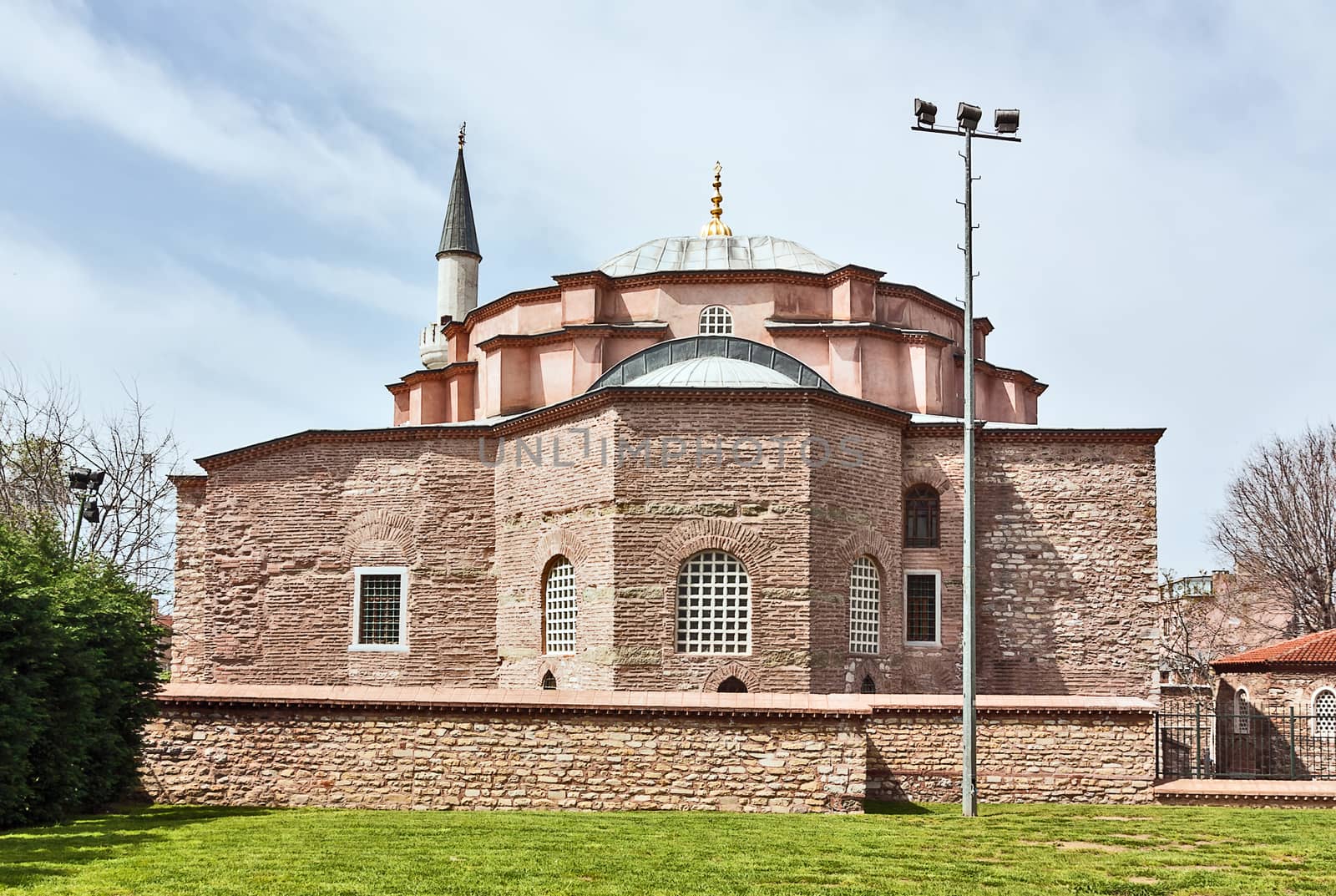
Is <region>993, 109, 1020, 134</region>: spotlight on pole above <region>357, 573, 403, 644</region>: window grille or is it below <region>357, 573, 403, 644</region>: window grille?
above

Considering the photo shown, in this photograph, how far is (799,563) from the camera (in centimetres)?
1883

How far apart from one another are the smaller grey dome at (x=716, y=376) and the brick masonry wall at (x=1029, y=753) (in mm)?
6244

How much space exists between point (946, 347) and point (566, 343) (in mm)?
7318

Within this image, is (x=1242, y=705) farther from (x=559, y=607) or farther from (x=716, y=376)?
(x=559, y=607)

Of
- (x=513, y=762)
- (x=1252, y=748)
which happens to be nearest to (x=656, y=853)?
(x=513, y=762)

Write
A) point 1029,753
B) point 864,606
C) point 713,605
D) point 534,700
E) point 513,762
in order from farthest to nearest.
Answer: point 864,606 < point 713,605 < point 1029,753 < point 534,700 < point 513,762

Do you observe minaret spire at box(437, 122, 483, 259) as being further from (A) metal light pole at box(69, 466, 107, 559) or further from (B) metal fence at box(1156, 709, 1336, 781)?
(B) metal fence at box(1156, 709, 1336, 781)

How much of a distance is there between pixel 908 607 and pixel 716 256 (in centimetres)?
911

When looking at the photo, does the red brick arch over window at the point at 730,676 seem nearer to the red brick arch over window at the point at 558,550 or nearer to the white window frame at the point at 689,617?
the white window frame at the point at 689,617

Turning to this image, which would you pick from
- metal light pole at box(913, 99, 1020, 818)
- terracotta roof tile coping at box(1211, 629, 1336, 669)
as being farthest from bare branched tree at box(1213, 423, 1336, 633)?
metal light pole at box(913, 99, 1020, 818)

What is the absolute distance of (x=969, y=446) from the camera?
14453 millimetres

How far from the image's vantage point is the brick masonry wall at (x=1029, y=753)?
1495cm

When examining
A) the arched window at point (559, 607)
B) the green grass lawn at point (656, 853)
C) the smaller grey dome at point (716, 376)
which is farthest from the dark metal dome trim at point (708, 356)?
the green grass lawn at point (656, 853)

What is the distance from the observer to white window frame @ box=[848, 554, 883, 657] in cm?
1962
